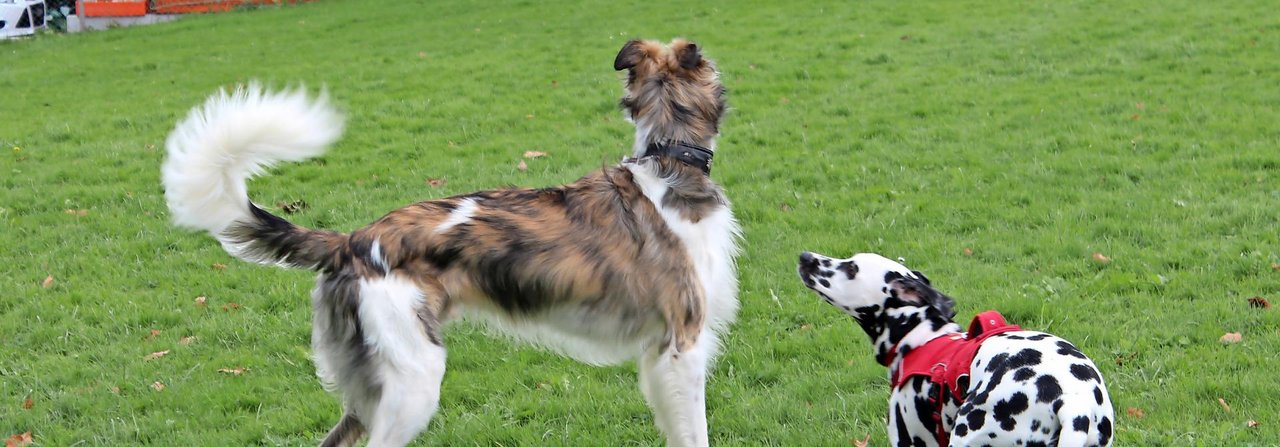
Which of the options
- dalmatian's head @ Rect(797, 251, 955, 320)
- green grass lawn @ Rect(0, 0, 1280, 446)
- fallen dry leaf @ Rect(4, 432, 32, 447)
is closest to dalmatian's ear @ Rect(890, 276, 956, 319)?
dalmatian's head @ Rect(797, 251, 955, 320)

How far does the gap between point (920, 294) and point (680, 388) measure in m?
1.14

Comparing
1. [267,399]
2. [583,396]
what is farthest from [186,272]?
[583,396]

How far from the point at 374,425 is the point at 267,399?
1.90 meters

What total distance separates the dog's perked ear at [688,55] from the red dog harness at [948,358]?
Result: 1.81 meters

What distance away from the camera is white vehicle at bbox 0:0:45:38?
23.9 meters

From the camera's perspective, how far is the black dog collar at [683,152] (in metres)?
5.17

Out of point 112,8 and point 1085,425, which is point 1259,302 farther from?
point 112,8

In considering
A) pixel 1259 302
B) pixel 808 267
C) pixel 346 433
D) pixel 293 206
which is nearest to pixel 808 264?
pixel 808 267

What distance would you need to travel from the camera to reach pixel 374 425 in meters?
4.37

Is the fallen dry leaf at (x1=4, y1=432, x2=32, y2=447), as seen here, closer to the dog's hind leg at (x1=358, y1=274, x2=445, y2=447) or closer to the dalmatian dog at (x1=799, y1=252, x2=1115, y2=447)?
the dog's hind leg at (x1=358, y1=274, x2=445, y2=447)

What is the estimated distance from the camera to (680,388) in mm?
4891

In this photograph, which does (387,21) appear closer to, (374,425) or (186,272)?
(186,272)

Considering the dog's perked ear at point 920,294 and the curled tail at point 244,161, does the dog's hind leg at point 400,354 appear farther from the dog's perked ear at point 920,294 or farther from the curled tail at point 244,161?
the dog's perked ear at point 920,294

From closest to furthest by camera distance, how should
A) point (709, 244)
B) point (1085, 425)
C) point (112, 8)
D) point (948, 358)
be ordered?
point (1085, 425) < point (948, 358) < point (709, 244) < point (112, 8)
